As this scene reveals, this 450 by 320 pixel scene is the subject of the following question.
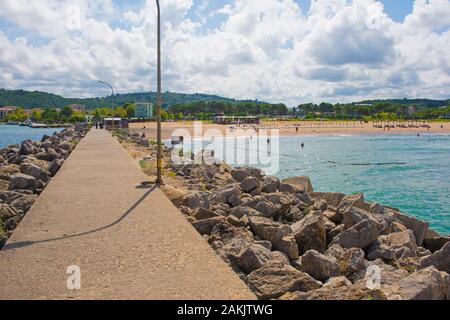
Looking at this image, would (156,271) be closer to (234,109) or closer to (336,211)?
(336,211)

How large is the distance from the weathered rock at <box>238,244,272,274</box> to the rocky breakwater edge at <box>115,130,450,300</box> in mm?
12

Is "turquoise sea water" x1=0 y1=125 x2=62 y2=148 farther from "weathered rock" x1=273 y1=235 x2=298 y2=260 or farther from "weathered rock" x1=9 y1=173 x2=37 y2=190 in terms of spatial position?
"weathered rock" x1=273 y1=235 x2=298 y2=260

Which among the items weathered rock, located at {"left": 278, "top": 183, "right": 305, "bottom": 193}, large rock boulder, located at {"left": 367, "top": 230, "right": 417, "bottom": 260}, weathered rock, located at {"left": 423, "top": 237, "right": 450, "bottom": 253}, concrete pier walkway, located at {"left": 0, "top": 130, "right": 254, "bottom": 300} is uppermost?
concrete pier walkway, located at {"left": 0, "top": 130, "right": 254, "bottom": 300}

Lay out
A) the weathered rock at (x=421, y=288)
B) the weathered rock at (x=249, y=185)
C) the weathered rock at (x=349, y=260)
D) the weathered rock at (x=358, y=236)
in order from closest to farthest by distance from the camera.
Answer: the weathered rock at (x=421, y=288), the weathered rock at (x=349, y=260), the weathered rock at (x=358, y=236), the weathered rock at (x=249, y=185)

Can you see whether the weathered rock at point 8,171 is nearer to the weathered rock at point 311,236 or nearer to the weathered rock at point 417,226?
the weathered rock at point 311,236

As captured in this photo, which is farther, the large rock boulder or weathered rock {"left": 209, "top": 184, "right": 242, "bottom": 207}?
weathered rock {"left": 209, "top": 184, "right": 242, "bottom": 207}

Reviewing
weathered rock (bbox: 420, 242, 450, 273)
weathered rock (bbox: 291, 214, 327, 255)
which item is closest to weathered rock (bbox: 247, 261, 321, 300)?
weathered rock (bbox: 291, 214, 327, 255)

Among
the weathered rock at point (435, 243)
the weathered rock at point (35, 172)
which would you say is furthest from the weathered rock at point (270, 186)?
the weathered rock at point (35, 172)

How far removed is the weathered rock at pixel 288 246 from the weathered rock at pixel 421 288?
7.91 feet

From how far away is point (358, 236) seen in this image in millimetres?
8195

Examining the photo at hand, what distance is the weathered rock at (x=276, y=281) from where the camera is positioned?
16.7 feet

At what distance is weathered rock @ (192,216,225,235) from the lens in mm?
7694
